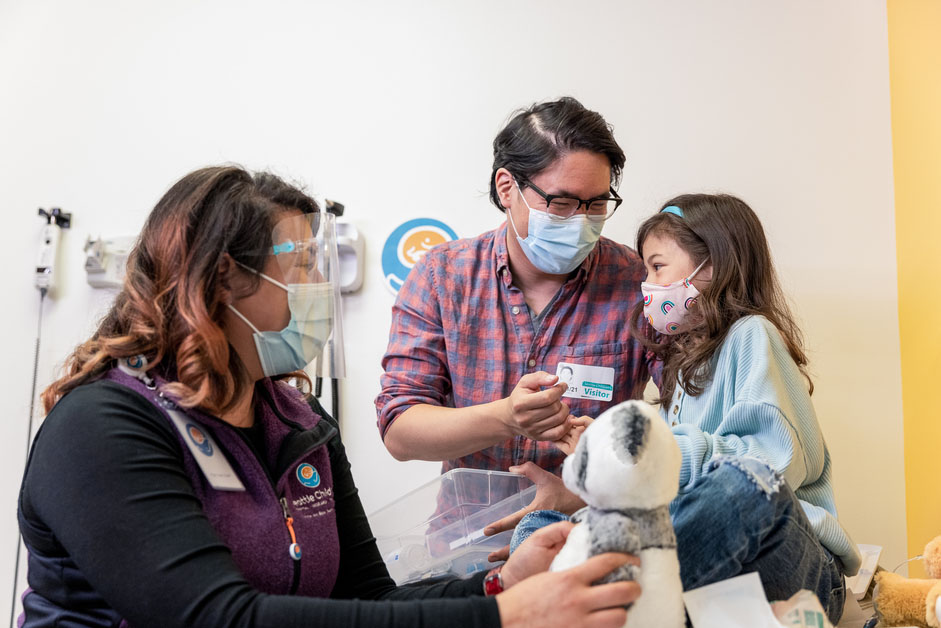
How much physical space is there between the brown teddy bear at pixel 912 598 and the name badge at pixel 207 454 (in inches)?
50.3

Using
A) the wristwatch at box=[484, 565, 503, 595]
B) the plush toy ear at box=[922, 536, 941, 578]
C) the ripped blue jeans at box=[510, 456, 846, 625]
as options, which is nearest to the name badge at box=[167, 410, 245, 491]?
the wristwatch at box=[484, 565, 503, 595]

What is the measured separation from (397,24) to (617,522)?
1976 mm

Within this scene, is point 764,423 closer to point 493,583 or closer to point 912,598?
→ point 912,598

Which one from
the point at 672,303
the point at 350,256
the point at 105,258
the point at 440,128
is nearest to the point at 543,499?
the point at 672,303

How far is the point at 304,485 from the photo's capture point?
4.04ft

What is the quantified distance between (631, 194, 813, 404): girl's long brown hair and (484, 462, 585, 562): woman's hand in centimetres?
34

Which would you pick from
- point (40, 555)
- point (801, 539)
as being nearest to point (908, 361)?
point (801, 539)

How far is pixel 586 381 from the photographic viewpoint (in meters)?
1.88

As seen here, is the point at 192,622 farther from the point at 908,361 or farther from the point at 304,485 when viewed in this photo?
the point at 908,361

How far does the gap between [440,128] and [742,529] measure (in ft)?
5.47

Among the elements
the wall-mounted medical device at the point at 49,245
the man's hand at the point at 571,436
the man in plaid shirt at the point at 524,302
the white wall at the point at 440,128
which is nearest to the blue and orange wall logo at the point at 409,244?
the white wall at the point at 440,128

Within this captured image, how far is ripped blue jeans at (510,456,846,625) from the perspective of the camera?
110 cm

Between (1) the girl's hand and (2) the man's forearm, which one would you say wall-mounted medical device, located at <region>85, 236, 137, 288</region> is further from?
(1) the girl's hand

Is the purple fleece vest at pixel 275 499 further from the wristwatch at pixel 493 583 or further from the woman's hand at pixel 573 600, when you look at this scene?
the woman's hand at pixel 573 600
